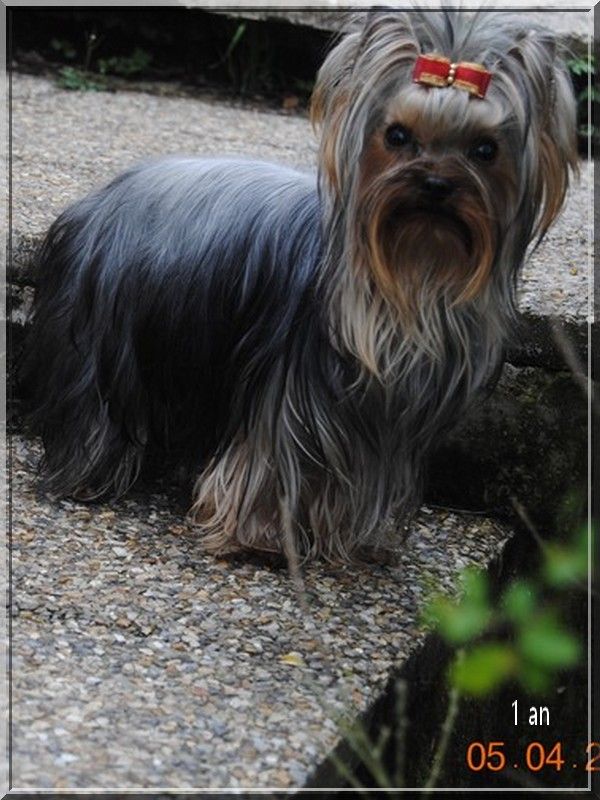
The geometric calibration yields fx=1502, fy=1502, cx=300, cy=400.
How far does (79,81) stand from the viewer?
6027 mm

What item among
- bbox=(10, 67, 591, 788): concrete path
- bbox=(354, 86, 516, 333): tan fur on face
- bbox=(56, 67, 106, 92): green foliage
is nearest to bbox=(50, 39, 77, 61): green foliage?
bbox=(56, 67, 106, 92): green foliage

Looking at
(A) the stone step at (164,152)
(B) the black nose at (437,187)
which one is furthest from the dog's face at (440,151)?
(A) the stone step at (164,152)

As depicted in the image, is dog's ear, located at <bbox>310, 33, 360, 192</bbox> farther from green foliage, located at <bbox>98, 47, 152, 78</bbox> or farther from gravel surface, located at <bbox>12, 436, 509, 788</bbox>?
green foliage, located at <bbox>98, 47, 152, 78</bbox>

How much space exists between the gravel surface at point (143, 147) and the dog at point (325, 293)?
1.98 ft

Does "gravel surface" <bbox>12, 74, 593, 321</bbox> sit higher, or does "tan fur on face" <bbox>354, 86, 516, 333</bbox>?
"tan fur on face" <bbox>354, 86, 516, 333</bbox>

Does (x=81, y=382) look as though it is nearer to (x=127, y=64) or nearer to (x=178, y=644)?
(x=178, y=644)

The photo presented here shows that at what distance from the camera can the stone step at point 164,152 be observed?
4.05 meters

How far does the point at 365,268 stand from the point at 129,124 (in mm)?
2614

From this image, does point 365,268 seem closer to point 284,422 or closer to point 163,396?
point 284,422

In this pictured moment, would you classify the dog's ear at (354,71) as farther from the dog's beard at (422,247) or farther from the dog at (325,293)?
the dog's beard at (422,247)

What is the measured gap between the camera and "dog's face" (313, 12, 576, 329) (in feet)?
9.91

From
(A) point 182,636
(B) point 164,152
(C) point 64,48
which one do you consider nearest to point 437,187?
(A) point 182,636

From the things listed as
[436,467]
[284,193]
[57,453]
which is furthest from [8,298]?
[436,467]

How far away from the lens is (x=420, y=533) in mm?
3924
